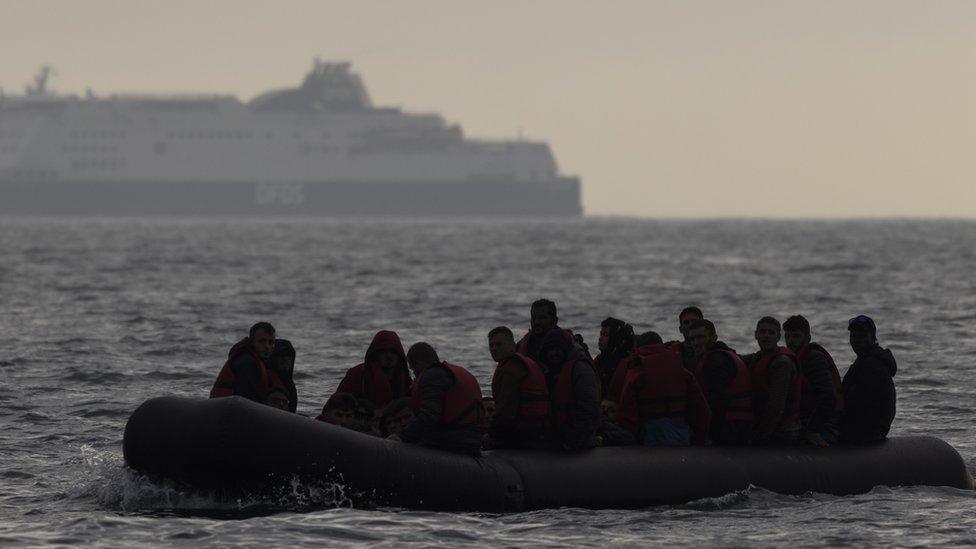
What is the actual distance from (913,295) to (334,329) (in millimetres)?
18466

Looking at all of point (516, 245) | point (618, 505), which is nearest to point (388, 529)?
point (618, 505)

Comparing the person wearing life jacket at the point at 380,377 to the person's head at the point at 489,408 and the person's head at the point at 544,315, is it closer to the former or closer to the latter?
the person's head at the point at 489,408

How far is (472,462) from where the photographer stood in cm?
1159

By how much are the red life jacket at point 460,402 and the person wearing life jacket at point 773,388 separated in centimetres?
229

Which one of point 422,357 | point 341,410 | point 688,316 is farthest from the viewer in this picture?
point 688,316

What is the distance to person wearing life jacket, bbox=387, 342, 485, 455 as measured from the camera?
11391 millimetres

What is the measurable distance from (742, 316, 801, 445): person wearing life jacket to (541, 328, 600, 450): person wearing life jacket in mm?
1403

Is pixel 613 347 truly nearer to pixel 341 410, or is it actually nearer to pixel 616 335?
pixel 616 335

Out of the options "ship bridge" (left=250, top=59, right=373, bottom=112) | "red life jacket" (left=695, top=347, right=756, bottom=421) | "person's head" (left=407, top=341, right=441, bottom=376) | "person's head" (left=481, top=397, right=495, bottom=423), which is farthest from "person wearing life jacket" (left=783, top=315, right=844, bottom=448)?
"ship bridge" (left=250, top=59, right=373, bottom=112)

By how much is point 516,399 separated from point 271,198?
146 metres

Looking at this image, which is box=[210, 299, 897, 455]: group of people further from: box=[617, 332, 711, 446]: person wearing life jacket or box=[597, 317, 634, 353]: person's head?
box=[597, 317, 634, 353]: person's head

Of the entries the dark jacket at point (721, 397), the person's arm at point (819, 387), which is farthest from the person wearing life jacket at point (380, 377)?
the person's arm at point (819, 387)

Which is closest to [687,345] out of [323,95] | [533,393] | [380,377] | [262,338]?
[533,393]

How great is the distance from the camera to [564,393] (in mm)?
11859
